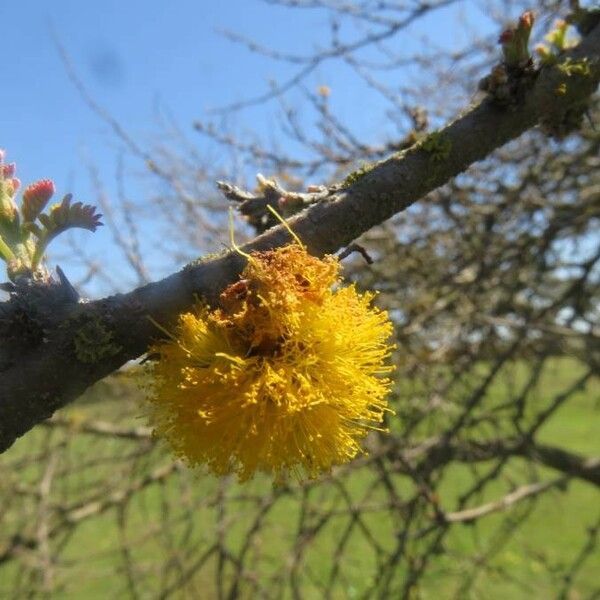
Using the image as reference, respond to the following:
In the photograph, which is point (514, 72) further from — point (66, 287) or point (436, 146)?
point (66, 287)

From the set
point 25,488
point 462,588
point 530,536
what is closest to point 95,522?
point 530,536

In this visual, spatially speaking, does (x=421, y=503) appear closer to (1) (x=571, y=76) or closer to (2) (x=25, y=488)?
(1) (x=571, y=76)

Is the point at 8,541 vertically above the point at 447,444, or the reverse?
the point at 447,444

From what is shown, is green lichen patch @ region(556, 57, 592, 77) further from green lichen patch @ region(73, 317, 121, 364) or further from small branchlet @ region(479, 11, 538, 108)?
green lichen patch @ region(73, 317, 121, 364)

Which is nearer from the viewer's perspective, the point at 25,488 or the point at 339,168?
the point at 339,168

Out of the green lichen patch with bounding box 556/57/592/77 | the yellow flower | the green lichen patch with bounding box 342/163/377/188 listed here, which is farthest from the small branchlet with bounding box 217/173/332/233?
the green lichen patch with bounding box 556/57/592/77

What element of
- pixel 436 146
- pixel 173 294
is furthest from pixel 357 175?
pixel 173 294

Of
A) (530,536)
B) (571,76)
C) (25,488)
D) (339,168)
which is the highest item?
(530,536)
